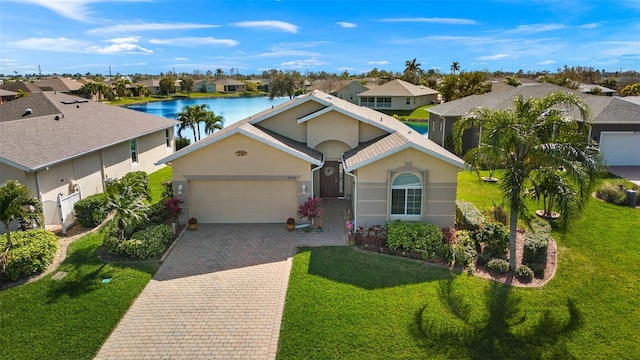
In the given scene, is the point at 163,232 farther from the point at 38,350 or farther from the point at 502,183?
the point at 502,183

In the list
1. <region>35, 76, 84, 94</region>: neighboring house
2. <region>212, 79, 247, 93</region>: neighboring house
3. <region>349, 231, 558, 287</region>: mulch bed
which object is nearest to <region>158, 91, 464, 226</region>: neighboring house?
<region>349, 231, 558, 287</region>: mulch bed

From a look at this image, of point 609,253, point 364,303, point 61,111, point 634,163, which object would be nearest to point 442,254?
point 364,303

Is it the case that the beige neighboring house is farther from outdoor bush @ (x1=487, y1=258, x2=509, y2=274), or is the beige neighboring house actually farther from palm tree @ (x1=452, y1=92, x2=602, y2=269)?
palm tree @ (x1=452, y1=92, x2=602, y2=269)

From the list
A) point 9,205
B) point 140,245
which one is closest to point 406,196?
point 140,245

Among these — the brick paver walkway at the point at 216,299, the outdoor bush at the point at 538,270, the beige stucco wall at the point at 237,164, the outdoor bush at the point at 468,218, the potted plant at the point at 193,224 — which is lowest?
the brick paver walkway at the point at 216,299

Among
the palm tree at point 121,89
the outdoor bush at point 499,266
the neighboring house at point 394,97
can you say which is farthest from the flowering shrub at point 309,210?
the palm tree at point 121,89

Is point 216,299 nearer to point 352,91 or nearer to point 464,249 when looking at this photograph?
point 464,249

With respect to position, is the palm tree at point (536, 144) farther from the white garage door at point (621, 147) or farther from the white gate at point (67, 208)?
the white garage door at point (621, 147)

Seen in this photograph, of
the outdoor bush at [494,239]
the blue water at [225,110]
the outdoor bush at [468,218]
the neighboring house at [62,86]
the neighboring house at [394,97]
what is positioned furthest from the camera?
the neighboring house at [62,86]
